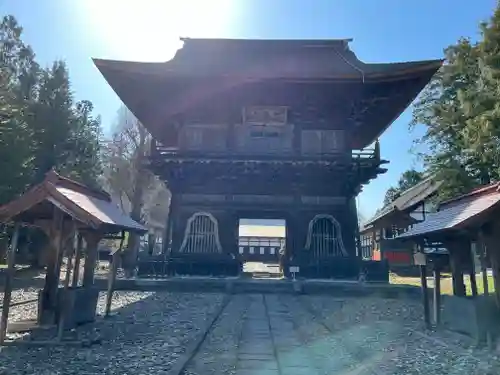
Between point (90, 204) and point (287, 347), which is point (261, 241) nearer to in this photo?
point (90, 204)

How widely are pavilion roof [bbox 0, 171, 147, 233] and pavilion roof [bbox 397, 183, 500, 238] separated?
16.9 feet

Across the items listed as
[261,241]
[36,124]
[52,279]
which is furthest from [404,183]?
[52,279]

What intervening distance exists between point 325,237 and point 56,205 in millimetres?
10388

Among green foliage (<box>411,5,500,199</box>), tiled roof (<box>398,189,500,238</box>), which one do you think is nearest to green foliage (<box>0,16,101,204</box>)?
tiled roof (<box>398,189,500,238</box>)

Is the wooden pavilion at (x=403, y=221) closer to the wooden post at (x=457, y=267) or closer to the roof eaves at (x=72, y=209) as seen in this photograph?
the wooden post at (x=457, y=267)

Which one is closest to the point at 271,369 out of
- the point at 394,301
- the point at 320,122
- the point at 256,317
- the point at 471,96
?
the point at 256,317

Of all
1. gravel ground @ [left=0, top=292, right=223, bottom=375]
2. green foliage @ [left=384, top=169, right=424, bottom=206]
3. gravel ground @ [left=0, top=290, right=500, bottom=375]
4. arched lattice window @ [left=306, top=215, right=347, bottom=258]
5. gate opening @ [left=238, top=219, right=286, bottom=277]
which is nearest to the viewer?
gravel ground @ [left=0, top=292, right=223, bottom=375]

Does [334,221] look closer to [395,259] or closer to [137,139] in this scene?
[395,259]

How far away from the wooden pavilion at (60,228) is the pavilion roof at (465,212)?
517cm

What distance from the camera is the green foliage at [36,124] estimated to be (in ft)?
56.4

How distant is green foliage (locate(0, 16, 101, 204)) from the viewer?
17.2 meters

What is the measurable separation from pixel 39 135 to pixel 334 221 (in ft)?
51.4

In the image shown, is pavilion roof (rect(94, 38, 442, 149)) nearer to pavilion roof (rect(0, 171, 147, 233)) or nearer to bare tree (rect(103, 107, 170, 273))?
pavilion roof (rect(0, 171, 147, 233))

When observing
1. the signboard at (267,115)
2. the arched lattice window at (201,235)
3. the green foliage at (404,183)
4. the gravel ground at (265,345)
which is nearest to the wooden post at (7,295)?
the gravel ground at (265,345)
